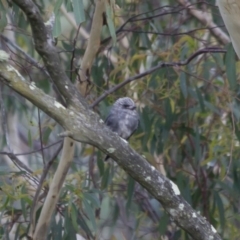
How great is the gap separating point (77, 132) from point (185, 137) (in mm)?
1533

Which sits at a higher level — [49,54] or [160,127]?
[160,127]

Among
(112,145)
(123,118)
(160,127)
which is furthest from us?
(160,127)

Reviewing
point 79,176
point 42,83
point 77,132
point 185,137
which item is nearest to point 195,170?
point 185,137

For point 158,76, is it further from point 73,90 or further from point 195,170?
point 73,90

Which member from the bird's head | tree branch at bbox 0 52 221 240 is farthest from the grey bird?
tree branch at bbox 0 52 221 240

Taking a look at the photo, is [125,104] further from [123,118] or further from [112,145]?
[112,145]

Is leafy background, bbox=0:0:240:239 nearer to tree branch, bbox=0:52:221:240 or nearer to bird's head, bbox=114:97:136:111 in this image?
bird's head, bbox=114:97:136:111

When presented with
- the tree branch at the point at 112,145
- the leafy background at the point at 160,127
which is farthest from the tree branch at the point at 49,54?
the leafy background at the point at 160,127

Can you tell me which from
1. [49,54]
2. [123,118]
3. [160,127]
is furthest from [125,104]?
[49,54]

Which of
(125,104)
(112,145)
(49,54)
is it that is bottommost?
(112,145)

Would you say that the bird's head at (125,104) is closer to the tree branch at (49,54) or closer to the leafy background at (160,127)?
the leafy background at (160,127)

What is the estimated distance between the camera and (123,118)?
277 centimetres

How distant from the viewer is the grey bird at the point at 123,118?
9.11ft

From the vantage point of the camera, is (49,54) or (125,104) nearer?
(49,54)
